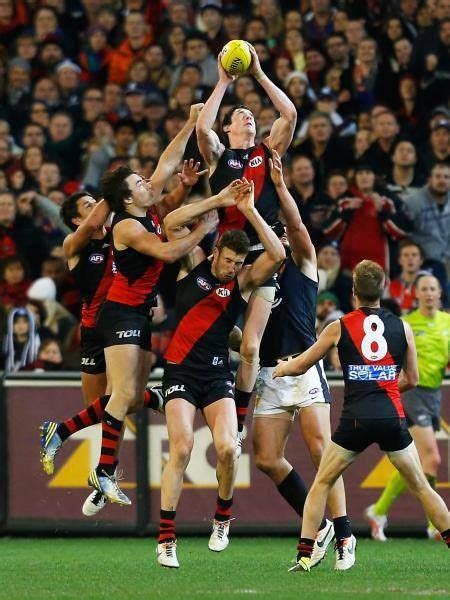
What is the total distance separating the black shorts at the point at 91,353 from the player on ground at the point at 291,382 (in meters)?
1.27

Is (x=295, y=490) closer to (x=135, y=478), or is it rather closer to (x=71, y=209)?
→ (x=71, y=209)

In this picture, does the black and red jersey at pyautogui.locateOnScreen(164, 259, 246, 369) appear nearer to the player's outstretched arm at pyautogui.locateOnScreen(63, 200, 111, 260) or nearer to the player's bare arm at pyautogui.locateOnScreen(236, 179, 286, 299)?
the player's bare arm at pyautogui.locateOnScreen(236, 179, 286, 299)

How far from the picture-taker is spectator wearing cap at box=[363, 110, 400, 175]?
15.8m

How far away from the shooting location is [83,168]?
57.5 feet

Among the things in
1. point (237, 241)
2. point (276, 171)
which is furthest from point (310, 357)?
point (276, 171)

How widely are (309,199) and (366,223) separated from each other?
0.75m

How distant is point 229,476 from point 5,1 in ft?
37.1

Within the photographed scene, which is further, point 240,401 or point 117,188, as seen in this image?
point 240,401

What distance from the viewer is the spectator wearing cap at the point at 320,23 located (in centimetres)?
1789

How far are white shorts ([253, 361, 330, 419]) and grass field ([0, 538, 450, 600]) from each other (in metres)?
1.13

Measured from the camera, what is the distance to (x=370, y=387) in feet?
31.9

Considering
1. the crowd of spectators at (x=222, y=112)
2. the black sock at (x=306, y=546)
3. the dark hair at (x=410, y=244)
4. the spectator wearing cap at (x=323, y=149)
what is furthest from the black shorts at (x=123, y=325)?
the spectator wearing cap at (x=323, y=149)

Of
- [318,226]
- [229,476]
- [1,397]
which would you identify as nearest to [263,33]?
[318,226]

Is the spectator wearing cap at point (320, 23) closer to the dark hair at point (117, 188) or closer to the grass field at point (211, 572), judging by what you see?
the grass field at point (211, 572)
